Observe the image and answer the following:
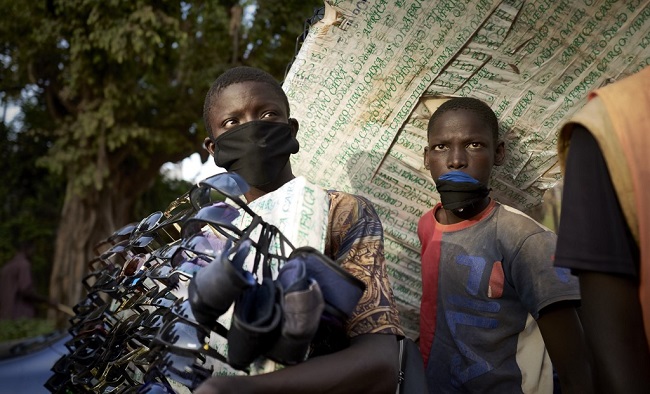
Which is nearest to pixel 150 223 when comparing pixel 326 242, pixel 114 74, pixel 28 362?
pixel 326 242

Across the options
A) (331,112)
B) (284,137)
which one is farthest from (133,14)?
(284,137)

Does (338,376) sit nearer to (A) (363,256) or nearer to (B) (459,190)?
(A) (363,256)

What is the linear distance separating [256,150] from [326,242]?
0.39 metres

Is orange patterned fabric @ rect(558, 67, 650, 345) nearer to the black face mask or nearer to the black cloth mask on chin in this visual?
the black face mask

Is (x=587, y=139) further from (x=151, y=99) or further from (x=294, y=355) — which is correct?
(x=151, y=99)

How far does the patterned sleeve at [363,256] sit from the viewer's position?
1.74 metres

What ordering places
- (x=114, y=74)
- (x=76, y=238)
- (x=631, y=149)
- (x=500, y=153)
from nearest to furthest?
1. (x=631, y=149)
2. (x=500, y=153)
3. (x=114, y=74)
4. (x=76, y=238)

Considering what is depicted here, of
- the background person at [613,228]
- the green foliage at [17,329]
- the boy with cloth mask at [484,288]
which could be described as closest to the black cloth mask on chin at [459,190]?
the boy with cloth mask at [484,288]

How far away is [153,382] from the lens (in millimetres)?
1740

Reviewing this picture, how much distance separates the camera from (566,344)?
226cm

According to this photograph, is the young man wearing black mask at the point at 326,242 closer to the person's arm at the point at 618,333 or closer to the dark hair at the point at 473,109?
the person's arm at the point at 618,333

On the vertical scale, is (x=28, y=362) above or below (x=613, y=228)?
above

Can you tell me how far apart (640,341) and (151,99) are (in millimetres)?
9309

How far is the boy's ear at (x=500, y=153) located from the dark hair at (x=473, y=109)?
0.09 feet
